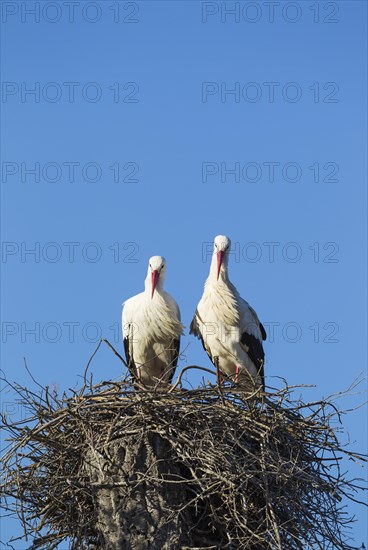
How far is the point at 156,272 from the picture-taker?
7.35 metres

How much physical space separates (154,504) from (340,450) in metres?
1.18

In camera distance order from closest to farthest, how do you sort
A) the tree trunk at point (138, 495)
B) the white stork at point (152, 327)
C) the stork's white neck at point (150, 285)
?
1. the tree trunk at point (138, 495)
2. the white stork at point (152, 327)
3. the stork's white neck at point (150, 285)

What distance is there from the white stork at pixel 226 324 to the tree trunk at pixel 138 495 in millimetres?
1845

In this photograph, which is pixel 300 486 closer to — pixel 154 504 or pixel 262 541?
pixel 262 541

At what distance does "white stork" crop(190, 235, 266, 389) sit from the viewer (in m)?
7.29

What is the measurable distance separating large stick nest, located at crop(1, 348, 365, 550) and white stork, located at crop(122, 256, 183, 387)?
1468 mm

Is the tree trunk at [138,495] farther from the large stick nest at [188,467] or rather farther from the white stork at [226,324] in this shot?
the white stork at [226,324]

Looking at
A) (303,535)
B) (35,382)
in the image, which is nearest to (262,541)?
(303,535)

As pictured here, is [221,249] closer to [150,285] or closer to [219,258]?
[219,258]

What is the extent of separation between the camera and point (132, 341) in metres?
7.48

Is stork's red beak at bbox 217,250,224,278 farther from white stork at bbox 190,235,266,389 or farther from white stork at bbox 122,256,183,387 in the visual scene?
white stork at bbox 122,256,183,387

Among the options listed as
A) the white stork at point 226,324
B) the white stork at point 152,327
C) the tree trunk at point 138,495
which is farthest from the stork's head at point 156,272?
Answer: the tree trunk at point 138,495

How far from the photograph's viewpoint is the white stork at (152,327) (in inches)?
287

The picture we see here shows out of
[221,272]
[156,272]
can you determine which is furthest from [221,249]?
[156,272]
